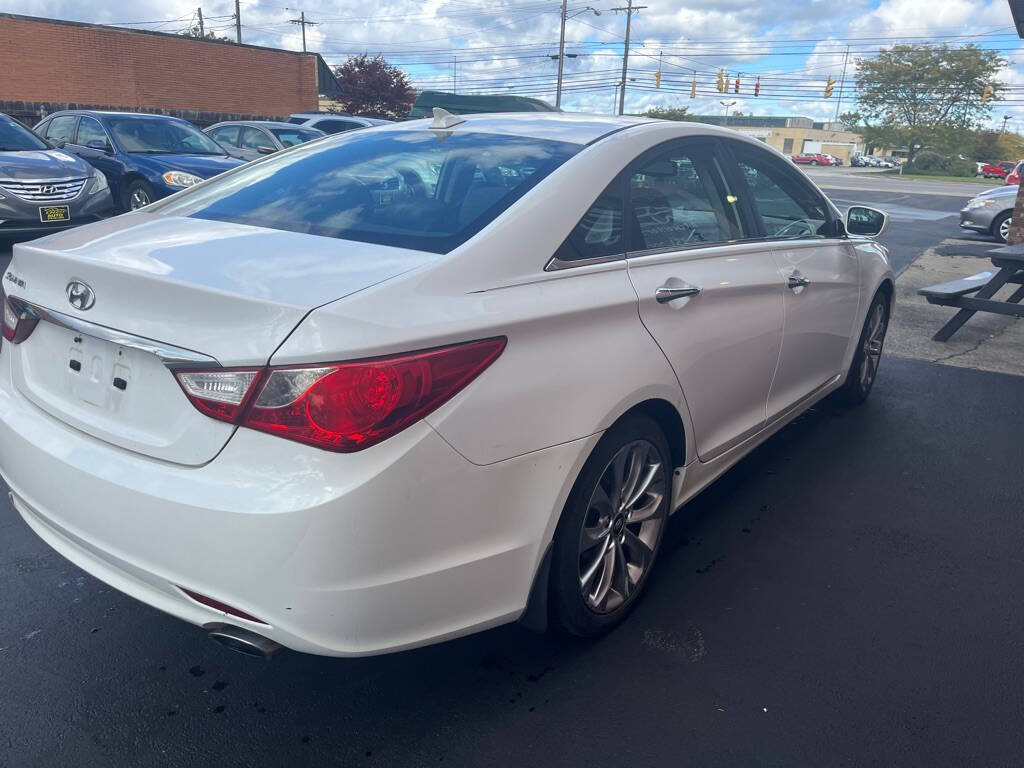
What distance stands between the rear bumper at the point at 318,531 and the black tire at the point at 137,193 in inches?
375

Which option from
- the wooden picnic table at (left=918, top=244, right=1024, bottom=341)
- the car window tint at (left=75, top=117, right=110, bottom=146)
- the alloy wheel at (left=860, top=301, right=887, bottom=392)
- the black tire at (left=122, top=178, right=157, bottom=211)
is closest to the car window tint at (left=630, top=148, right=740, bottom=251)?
the alloy wheel at (left=860, top=301, right=887, bottom=392)

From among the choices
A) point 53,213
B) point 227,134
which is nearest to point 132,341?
point 53,213

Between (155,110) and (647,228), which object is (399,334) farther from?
(155,110)

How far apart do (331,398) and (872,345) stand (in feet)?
13.6

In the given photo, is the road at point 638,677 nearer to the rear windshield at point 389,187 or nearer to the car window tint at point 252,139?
the rear windshield at point 389,187

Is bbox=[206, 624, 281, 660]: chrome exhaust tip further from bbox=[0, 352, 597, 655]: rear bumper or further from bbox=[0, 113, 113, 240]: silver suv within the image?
bbox=[0, 113, 113, 240]: silver suv

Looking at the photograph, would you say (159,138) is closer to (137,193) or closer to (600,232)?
(137,193)

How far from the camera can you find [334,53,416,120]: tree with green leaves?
125ft

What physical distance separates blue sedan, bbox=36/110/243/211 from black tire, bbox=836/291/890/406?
825 centimetres

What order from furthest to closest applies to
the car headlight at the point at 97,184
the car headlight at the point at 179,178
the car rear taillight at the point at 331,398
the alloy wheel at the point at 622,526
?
the car headlight at the point at 179,178 < the car headlight at the point at 97,184 < the alloy wheel at the point at 622,526 < the car rear taillight at the point at 331,398

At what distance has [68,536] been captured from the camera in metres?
2.29

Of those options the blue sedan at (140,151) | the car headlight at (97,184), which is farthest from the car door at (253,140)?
the car headlight at (97,184)

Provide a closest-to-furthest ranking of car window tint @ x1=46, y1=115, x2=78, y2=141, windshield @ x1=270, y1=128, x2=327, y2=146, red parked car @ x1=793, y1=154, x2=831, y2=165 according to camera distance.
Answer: car window tint @ x1=46, y1=115, x2=78, y2=141
windshield @ x1=270, y1=128, x2=327, y2=146
red parked car @ x1=793, y1=154, x2=831, y2=165

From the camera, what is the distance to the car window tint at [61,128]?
12.0m
